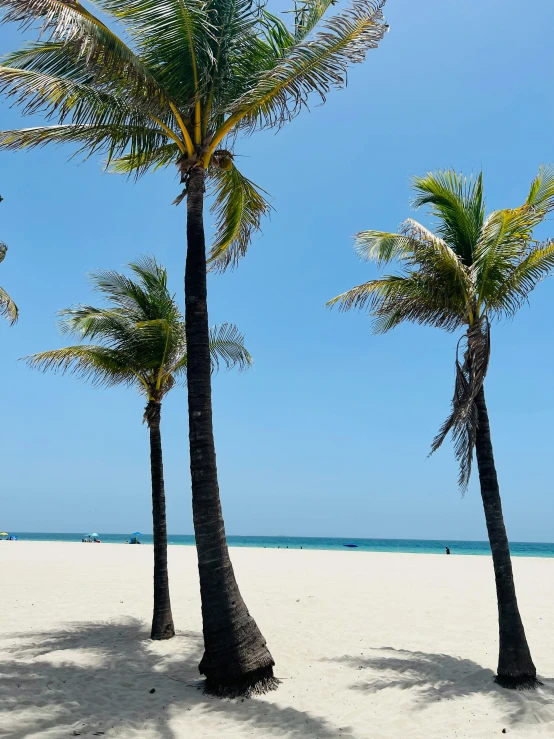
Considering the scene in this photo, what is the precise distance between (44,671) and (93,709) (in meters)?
1.72

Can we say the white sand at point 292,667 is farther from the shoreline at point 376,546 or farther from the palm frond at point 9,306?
the shoreline at point 376,546

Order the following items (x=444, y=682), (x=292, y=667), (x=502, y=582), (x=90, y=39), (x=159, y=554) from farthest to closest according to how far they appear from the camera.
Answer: (x=159, y=554) → (x=292, y=667) → (x=502, y=582) → (x=444, y=682) → (x=90, y=39)

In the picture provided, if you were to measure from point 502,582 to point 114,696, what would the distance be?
537 cm

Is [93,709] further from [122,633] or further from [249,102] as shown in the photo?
[249,102]

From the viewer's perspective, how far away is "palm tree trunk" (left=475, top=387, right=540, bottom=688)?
7609mm

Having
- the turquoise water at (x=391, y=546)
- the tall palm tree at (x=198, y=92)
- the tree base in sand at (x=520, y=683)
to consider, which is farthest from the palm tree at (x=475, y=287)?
the turquoise water at (x=391, y=546)

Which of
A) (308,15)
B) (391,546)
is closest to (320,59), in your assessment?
(308,15)

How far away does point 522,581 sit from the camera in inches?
797

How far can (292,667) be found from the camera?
27.4 ft

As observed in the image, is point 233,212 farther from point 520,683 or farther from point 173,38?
point 520,683

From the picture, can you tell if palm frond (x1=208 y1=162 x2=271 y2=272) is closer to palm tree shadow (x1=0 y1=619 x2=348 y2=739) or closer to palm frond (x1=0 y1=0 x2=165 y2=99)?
palm frond (x1=0 y1=0 x2=165 y2=99)

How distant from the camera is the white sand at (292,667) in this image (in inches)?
241

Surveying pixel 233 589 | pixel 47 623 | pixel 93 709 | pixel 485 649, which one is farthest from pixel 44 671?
pixel 485 649

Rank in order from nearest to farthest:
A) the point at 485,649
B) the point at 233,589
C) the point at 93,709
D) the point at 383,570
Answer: the point at 93,709 → the point at 233,589 → the point at 485,649 → the point at 383,570
